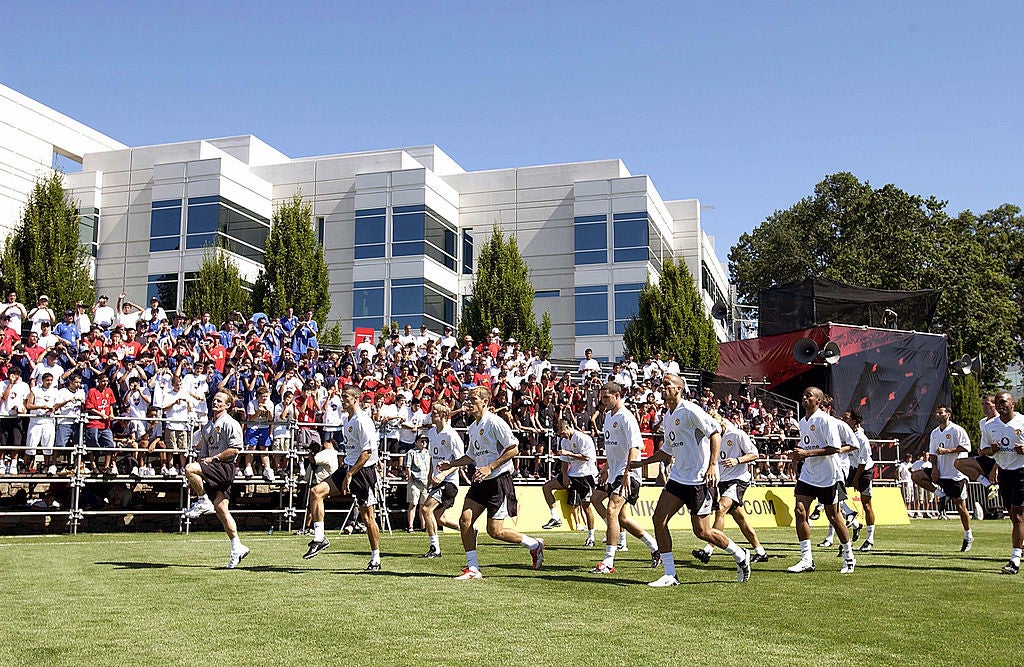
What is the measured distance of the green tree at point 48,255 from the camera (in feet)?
105

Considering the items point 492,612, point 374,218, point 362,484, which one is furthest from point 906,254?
point 492,612

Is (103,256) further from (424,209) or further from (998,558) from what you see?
(998,558)

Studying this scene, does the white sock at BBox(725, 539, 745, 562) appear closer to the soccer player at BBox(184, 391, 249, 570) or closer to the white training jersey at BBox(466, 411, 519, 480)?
the white training jersey at BBox(466, 411, 519, 480)

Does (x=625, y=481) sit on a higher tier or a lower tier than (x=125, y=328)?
lower

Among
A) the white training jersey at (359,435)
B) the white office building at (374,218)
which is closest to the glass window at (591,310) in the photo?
the white office building at (374,218)

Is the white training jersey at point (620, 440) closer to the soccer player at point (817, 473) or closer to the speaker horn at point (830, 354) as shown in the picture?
the soccer player at point (817, 473)

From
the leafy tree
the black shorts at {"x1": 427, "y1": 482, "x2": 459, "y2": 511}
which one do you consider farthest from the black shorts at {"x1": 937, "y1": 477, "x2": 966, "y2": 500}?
the leafy tree

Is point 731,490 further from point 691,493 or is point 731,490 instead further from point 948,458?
point 948,458

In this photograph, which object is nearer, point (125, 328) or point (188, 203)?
point (125, 328)

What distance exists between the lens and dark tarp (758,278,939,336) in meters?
31.2

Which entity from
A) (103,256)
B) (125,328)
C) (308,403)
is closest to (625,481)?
(308,403)

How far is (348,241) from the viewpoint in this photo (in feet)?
136

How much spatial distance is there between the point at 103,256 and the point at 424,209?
14.4 metres

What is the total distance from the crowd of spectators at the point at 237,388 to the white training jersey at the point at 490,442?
25.1 ft
